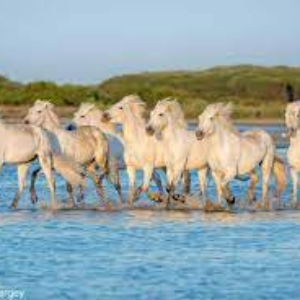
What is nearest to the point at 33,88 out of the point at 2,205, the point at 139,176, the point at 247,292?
the point at 139,176

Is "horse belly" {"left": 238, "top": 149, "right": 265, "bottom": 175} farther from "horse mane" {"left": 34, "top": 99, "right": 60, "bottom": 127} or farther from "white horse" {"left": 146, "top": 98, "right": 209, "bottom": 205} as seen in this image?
"horse mane" {"left": 34, "top": 99, "right": 60, "bottom": 127}

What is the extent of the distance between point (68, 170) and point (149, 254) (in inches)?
208

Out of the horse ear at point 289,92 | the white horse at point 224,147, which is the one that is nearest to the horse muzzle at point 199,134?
the white horse at point 224,147

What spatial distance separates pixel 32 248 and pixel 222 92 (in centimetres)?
7355

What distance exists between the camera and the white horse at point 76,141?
1836 cm

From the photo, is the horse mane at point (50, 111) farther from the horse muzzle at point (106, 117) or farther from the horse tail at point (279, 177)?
the horse tail at point (279, 177)

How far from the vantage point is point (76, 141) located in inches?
723

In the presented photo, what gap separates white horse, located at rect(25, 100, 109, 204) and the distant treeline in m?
30.1

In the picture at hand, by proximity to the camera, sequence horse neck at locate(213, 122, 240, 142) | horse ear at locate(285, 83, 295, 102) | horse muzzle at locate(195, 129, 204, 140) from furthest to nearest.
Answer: horse ear at locate(285, 83, 295, 102) < horse neck at locate(213, 122, 240, 142) < horse muzzle at locate(195, 129, 204, 140)

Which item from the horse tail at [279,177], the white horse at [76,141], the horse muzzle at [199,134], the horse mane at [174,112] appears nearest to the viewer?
the horse muzzle at [199,134]

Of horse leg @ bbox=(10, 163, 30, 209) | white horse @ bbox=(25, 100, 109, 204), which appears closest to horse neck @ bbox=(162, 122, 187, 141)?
white horse @ bbox=(25, 100, 109, 204)

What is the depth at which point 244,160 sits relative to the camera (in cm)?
1733

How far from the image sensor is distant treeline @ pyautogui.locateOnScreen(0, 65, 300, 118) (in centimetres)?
5525

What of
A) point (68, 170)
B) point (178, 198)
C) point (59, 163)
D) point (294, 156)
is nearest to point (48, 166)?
Answer: point (59, 163)
